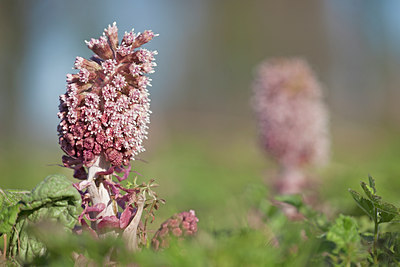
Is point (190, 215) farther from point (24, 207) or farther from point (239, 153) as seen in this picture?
point (239, 153)

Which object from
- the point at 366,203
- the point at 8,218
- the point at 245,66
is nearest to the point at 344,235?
the point at 366,203

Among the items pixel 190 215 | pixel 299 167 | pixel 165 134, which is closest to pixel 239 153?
pixel 165 134

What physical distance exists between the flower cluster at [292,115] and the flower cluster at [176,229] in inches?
141

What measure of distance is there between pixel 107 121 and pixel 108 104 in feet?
0.21

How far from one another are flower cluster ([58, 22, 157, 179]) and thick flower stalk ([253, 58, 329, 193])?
3564 millimetres

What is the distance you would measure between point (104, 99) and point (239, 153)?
16.2 meters

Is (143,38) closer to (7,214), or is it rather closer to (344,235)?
(7,214)

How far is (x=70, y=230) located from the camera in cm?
145

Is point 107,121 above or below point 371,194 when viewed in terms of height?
above

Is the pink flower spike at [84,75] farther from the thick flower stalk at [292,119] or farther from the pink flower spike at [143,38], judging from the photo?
the thick flower stalk at [292,119]

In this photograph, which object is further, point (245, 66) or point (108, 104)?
point (245, 66)

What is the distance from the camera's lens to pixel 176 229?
4.93 feet

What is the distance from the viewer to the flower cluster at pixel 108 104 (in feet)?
4.93

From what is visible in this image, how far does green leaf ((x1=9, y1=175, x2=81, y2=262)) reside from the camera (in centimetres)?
135
